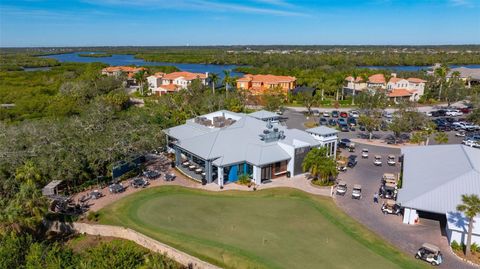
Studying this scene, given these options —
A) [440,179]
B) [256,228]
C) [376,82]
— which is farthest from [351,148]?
[376,82]

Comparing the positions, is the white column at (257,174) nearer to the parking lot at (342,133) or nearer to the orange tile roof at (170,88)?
the parking lot at (342,133)

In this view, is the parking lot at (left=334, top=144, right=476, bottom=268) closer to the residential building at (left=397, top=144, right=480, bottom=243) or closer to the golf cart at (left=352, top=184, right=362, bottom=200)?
the golf cart at (left=352, top=184, right=362, bottom=200)

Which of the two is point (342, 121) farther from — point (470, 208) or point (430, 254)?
point (430, 254)

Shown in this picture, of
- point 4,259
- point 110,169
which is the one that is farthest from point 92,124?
point 4,259

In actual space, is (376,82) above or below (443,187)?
above

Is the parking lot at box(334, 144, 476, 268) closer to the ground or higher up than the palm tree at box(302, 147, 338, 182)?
closer to the ground

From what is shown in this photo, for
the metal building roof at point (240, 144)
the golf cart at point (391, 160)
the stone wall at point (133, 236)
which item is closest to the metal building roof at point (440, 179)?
the golf cart at point (391, 160)

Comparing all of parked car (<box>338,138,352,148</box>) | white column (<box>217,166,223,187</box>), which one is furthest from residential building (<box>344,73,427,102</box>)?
white column (<box>217,166,223,187</box>)
